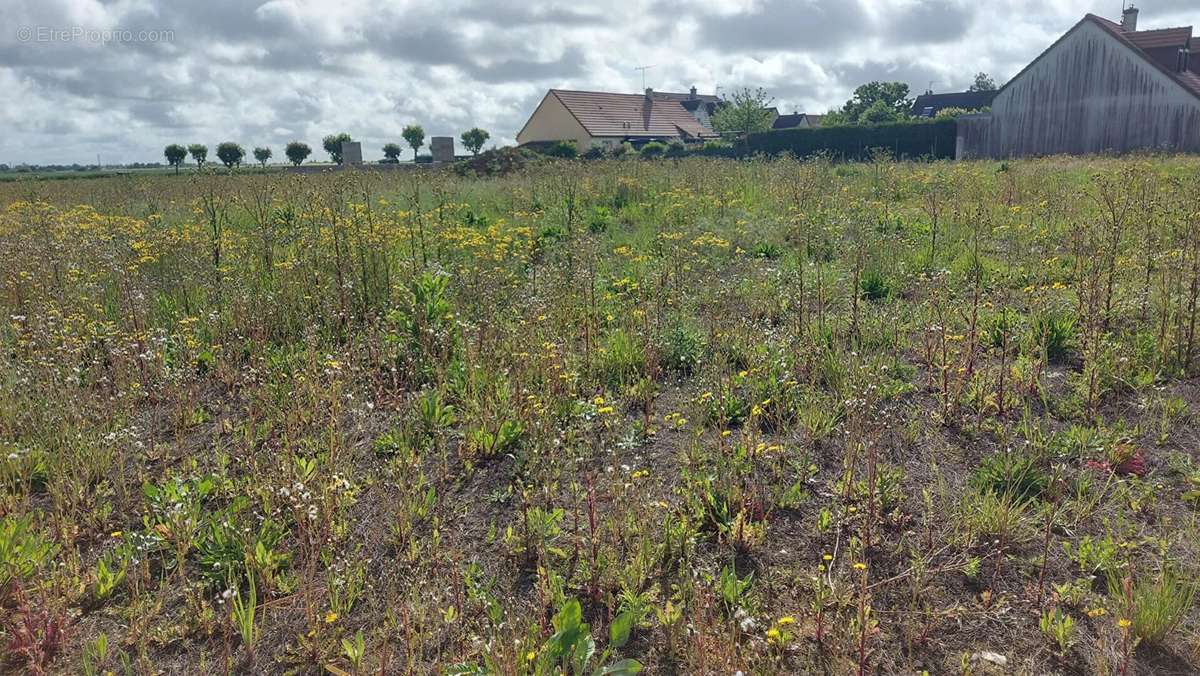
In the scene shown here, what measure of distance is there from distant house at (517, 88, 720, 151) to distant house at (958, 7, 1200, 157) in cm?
2019

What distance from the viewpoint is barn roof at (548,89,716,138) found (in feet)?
144

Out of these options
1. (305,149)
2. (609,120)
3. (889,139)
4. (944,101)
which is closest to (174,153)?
(305,149)

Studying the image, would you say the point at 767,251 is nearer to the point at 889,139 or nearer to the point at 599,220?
the point at 599,220

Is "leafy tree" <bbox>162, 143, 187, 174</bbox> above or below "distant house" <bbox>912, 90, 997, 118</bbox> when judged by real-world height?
below

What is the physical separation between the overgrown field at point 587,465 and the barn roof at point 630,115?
38962 mm

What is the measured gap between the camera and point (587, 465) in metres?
3.18

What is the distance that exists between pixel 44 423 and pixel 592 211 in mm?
7804

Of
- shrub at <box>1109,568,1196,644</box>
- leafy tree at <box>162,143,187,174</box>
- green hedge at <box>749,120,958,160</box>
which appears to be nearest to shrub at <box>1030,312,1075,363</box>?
shrub at <box>1109,568,1196,644</box>

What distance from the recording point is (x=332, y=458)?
3408 mm

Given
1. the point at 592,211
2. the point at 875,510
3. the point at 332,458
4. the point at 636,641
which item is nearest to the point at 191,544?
the point at 332,458

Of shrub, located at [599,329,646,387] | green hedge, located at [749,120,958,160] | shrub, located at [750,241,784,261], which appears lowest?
shrub, located at [599,329,646,387]

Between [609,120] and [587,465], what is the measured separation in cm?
4433

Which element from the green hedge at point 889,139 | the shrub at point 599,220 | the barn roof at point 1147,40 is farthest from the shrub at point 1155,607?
the barn roof at point 1147,40

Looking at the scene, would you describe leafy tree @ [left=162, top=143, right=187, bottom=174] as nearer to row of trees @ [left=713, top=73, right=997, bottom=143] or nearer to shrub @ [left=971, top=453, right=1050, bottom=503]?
row of trees @ [left=713, top=73, right=997, bottom=143]
